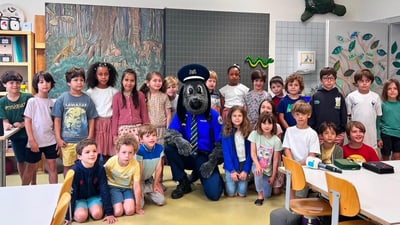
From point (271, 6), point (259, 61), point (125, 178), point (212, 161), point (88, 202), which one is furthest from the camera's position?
point (271, 6)

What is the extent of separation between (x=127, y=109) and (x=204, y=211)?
115cm

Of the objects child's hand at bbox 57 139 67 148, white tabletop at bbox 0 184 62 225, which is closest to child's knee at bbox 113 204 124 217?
child's hand at bbox 57 139 67 148

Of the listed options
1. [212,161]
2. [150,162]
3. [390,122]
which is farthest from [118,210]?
[390,122]

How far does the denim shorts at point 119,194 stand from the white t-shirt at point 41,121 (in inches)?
29.1

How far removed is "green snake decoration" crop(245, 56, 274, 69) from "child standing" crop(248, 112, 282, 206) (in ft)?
5.87

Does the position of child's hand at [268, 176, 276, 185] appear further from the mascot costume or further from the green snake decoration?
the green snake decoration

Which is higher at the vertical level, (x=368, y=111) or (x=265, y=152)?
(x=368, y=111)

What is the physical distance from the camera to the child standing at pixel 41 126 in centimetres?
347

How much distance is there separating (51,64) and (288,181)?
11.2 ft

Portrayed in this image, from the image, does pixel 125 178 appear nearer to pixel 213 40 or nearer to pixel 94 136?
pixel 94 136

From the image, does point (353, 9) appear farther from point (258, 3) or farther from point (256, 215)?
point (256, 215)

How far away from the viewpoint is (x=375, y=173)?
2.48 m

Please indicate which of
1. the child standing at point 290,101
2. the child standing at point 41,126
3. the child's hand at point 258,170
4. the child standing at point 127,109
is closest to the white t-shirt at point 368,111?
the child standing at point 290,101

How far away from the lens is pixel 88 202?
323 cm
